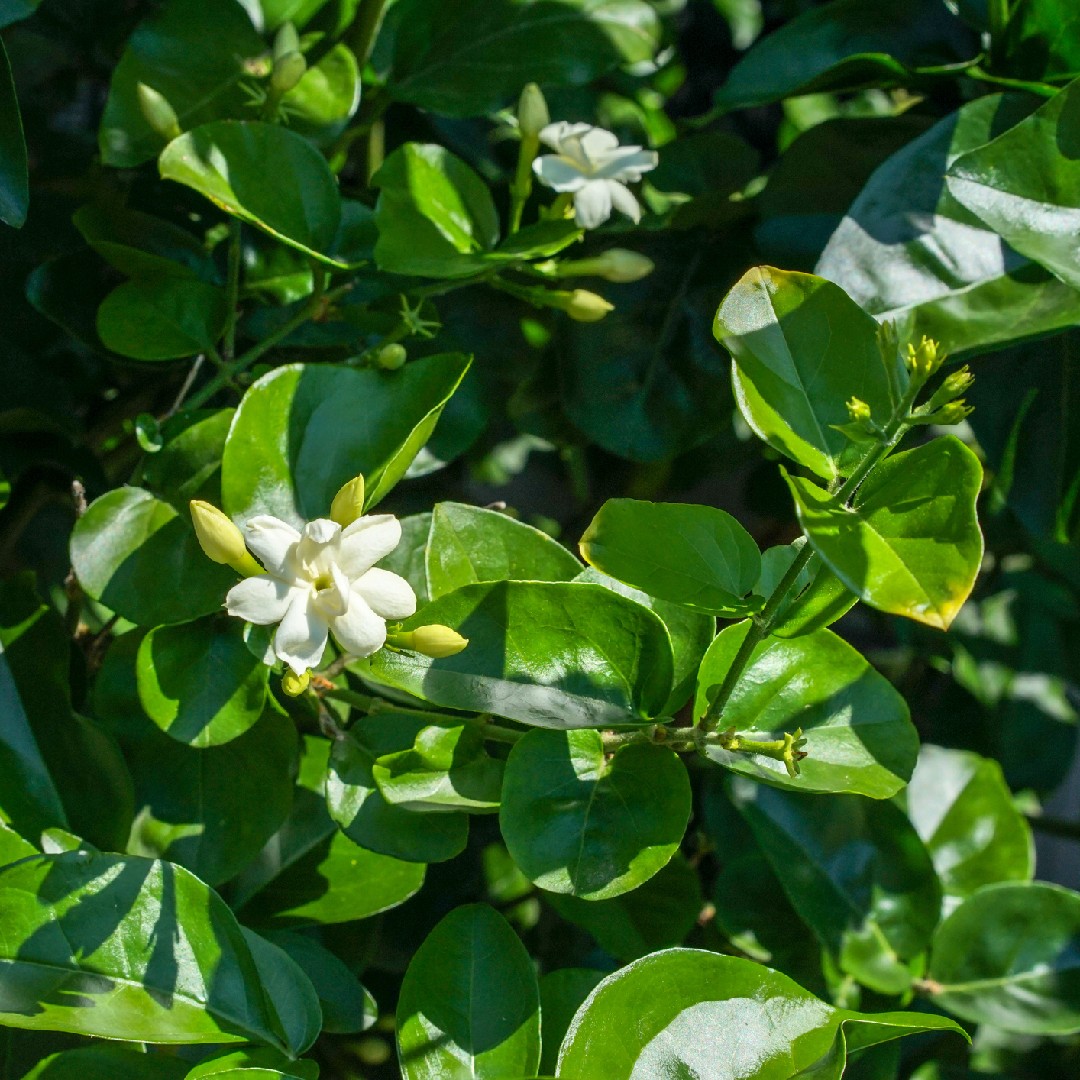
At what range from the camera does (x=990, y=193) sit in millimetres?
490

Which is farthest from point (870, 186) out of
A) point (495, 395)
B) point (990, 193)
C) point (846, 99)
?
point (846, 99)

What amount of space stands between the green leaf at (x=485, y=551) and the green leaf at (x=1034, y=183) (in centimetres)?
23

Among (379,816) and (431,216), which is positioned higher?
(431,216)

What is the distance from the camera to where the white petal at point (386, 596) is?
41 centimetres

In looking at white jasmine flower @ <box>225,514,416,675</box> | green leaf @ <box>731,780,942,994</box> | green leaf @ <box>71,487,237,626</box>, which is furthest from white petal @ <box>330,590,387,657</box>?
green leaf @ <box>731,780,942,994</box>

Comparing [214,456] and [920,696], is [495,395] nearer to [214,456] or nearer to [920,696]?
[214,456]

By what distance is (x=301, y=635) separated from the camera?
0.39 metres

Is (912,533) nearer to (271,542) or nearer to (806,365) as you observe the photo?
(806,365)

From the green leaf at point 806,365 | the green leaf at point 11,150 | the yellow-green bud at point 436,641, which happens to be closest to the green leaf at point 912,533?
the green leaf at point 806,365

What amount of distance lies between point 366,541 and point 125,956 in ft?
0.60

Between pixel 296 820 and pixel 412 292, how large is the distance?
27 centimetres

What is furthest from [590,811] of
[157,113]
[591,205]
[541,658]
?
[157,113]

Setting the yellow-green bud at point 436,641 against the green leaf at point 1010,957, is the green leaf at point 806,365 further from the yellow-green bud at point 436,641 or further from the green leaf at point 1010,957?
the green leaf at point 1010,957

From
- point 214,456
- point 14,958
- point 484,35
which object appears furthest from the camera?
point 484,35
